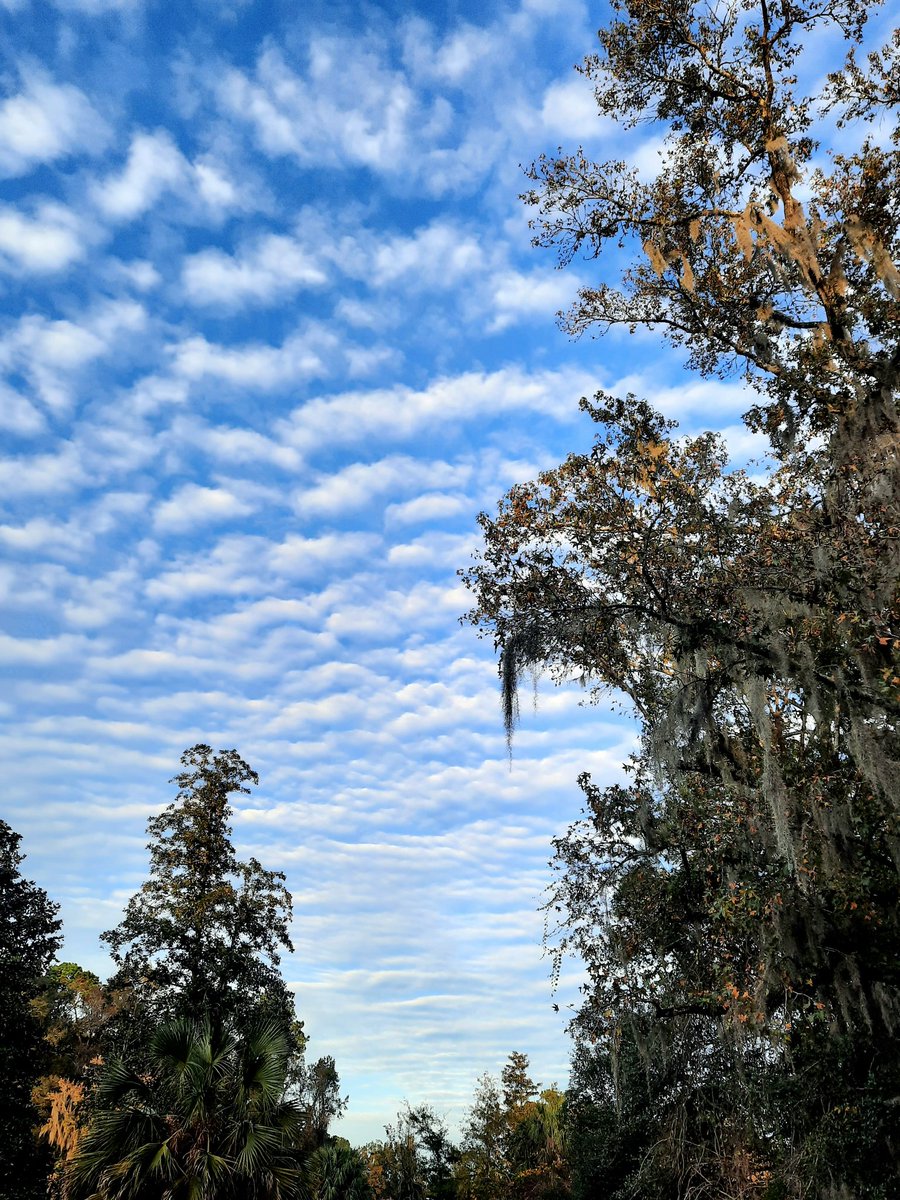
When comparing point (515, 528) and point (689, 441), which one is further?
point (689, 441)

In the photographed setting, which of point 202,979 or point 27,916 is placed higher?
point 27,916

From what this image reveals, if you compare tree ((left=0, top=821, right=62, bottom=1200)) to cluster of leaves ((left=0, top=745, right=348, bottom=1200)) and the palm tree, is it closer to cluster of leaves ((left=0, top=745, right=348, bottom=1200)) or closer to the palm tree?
cluster of leaves ((left=0, top=745, right=348, bottom=1200))

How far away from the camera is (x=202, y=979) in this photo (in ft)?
72.2

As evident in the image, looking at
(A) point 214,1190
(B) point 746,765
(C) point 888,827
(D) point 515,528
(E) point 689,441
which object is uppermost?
(E) point 689,441

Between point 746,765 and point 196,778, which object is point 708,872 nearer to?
point 746,765

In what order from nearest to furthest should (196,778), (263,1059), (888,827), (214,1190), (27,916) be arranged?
(888,827) → (214,1190) → (263,1059) → (27,916) → (196,778)

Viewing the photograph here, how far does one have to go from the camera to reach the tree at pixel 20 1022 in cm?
1684

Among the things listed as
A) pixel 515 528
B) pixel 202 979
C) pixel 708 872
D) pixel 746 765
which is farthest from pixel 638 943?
pixel 202 979

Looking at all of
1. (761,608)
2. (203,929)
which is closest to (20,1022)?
(203,929)

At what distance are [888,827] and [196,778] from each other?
63.3 ft

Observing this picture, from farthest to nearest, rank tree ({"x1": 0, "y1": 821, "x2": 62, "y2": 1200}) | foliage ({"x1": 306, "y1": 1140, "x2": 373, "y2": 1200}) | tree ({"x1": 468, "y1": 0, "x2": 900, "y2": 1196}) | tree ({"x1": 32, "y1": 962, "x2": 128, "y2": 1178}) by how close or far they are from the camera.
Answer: foliage ({"x1": 306, "y1": 1140, "x2": 373, "y2": 1200})
tree ({"x1": 32, "y1": 962, "x2": 128, "y2": 1178})
tree ({"x1": 0, "y1": 821, "x2": 62, "y2": 1200})
tree ({"x1": 468, "y1": 0, "x2": 900, "y2": 1196})

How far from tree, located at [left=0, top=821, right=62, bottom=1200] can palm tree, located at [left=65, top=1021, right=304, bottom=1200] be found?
4.06m

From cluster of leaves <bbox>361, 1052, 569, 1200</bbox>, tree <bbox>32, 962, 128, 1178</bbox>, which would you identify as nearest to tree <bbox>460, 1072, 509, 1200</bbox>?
cluster of leaves <bbox>361, 1052, 569, 1200</bbox>

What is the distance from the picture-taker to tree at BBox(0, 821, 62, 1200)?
16844 millimetres
